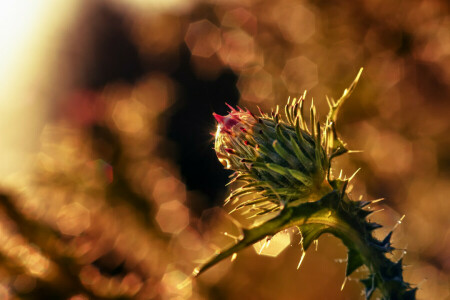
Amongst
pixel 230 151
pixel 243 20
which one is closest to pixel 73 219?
pixel 230 151

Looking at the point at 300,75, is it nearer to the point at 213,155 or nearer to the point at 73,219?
the point at 213,155

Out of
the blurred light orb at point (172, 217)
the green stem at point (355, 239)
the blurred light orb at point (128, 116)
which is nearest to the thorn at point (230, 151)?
the green stem at point (355, 239)

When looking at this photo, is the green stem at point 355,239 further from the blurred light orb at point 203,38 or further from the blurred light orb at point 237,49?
the blurred light orb at point 203,38

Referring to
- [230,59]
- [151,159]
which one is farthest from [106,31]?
[151,159]

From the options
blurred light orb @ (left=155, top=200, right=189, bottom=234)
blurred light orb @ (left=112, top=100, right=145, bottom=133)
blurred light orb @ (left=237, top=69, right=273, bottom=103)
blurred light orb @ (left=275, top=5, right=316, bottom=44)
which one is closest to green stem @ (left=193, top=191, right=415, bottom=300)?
blurred light orb @ (left=155, top=200, right=189, bottom=234)

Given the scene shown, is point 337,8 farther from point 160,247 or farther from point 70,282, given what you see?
point 70,282

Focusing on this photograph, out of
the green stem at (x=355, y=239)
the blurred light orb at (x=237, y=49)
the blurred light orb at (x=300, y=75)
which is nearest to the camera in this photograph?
the green stem at (x=355, y=239)

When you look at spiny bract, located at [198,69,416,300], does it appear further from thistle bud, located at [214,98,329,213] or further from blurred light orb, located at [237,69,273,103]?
blurred light orb, located at [237,69,273,103]
